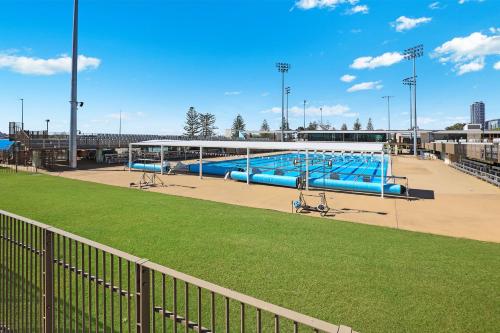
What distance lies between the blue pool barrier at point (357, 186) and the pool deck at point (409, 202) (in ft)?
2.48

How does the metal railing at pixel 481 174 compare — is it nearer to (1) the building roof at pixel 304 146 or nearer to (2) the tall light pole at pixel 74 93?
(1) the building roof at pixel 304 146

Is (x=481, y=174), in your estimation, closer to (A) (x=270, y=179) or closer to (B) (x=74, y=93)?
(A) (x=270, y=179)

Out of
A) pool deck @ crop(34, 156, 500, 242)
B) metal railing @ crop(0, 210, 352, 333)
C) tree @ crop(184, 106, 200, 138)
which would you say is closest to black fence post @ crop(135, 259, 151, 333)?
metal railing @ crop(0, 210, 352, 333)

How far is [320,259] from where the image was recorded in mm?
7719

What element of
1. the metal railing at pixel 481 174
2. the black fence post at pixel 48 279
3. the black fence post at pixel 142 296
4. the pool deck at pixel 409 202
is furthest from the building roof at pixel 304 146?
the black fence post at pixel 142 296

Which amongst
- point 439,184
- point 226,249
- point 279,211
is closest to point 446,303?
point 226,249

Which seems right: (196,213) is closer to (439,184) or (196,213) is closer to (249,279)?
(249,279)

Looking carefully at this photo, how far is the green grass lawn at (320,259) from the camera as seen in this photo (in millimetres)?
5395

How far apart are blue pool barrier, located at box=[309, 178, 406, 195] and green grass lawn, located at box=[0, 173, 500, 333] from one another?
7.86m

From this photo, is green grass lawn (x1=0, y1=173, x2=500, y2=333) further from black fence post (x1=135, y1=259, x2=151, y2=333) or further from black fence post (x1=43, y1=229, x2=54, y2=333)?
black fence post (x1=135, y1=259, x2=151, y2=333)

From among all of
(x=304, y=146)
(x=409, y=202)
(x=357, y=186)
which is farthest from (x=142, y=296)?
(x=304, y=146)

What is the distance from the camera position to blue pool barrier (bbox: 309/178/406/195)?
18.2 metres

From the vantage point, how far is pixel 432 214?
13625 mm

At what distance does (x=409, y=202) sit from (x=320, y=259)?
1079 cm
